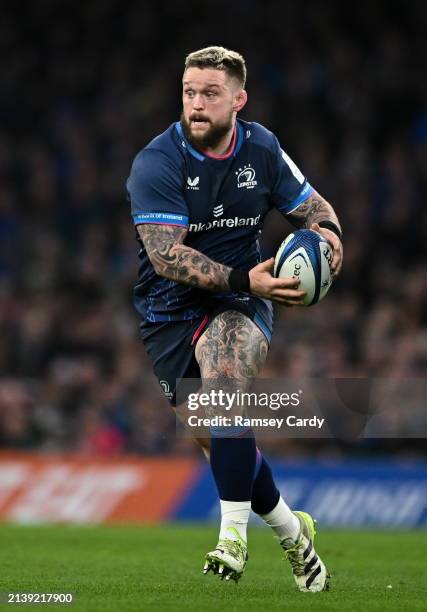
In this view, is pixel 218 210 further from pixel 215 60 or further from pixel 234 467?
pixel 234 467

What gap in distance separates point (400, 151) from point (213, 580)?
10.1 m

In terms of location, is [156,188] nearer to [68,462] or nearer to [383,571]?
[383,571]

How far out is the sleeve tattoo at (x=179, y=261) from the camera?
6.24 meters

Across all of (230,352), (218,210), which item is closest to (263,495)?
(230,352)

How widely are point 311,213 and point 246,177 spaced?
42 centimetres

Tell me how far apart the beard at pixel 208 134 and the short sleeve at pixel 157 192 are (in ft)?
0.58

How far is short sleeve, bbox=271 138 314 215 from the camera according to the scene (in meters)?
6.81

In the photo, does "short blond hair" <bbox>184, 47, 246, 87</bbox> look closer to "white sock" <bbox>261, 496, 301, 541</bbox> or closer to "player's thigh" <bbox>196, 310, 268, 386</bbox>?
"player's thigh" <bbox>196, 310, 268, 386</bbox>

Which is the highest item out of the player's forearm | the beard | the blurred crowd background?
the beard

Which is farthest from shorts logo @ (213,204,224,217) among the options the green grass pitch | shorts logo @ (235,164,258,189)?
the green grass pitch

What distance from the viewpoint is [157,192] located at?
6.39m

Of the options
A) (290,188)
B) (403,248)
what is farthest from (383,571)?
(403,248)

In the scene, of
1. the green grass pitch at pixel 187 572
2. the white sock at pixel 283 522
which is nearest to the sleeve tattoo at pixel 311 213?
the white sock at pixel 283 522

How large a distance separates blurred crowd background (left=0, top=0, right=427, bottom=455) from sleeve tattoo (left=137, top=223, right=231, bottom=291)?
701 cm
